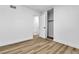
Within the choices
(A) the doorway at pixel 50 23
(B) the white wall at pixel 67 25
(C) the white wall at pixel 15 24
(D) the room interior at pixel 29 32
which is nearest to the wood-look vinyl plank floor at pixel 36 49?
(D) the room interior at pixel 29 32

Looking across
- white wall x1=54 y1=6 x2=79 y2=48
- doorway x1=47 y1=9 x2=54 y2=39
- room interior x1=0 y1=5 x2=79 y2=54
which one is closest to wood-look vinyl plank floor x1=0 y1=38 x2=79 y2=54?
room interior x1=0 y1=5 x2=79 y2=54

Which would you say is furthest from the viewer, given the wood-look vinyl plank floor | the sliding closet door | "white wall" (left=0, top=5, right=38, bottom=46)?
the sliding closet door

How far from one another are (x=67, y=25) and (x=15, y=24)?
9.05 feet

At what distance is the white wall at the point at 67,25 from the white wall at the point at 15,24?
199 centimetres

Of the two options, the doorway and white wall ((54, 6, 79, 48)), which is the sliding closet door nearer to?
the doorway

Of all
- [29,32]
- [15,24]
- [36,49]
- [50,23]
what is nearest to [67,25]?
[36,49]

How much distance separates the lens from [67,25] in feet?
13.8

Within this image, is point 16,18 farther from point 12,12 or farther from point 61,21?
point 61,21

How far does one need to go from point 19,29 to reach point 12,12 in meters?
1.09

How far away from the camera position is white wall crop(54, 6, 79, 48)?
3.70 meters

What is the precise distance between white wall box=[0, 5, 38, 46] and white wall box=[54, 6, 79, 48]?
6.54 feet

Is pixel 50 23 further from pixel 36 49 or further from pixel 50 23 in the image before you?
pixel 36 49

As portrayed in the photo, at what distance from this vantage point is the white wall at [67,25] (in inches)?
146

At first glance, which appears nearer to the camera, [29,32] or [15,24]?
[15,24]
